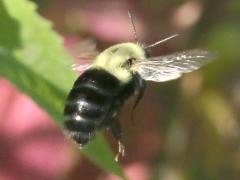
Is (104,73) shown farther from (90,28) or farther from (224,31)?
(224,31)

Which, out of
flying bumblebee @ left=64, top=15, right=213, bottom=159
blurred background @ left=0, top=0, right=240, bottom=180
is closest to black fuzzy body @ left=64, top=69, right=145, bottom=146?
flying bumblebee @ left=64, top=15, right=213, bottom=159

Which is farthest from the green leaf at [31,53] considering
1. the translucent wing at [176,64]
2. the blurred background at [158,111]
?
the blurred background at [158,111]

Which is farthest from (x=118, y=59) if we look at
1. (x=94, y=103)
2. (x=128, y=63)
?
(x=94, y=103)

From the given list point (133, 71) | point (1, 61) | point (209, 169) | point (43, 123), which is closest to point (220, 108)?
point (209, 169)

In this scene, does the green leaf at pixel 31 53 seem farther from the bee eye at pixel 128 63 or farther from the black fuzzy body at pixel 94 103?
the bee eye at pixel 128 63

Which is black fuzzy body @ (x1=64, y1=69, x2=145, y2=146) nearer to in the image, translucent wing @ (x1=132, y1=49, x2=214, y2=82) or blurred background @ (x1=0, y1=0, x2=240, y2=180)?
translucent wing @ (x1=132, y1=49, x2=214, y2=82)

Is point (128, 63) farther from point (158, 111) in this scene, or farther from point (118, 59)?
point (158, 111)
